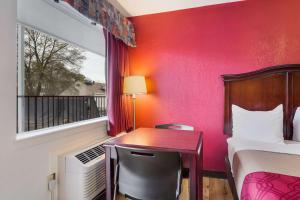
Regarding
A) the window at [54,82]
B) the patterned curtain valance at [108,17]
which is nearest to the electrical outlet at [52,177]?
the window at [54,82]

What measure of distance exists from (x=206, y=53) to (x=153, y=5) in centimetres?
100

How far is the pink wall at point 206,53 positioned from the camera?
8.02 ft

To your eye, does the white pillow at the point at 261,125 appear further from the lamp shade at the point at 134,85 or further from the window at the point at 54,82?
the window at the point at 54,82

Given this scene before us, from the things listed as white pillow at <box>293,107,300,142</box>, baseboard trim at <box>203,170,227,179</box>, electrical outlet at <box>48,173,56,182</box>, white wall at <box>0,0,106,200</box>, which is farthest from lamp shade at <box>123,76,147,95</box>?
white pillow at <box>293,107,300,142</box>

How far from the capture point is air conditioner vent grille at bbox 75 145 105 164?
1692 mm

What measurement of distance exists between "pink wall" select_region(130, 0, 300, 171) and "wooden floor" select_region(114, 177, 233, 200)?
21 centimetres

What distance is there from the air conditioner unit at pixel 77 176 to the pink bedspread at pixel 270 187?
1.23 m

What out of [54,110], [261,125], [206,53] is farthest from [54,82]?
[261,125]

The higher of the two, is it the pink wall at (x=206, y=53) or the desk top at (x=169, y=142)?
the pink wall at (x=206, y=53)

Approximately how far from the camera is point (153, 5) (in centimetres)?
264

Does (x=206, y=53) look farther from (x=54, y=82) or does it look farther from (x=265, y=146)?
(x=54, y=82)

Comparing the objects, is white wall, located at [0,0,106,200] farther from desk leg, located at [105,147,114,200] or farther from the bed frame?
the bed frame

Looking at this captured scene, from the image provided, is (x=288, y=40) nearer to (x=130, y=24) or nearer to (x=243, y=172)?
(x=243, y=172)

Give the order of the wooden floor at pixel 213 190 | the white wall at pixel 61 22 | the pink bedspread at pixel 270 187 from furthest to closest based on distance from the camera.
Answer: the wooden floor at pixel 213 190 → the white wall at pixel 61 22 → the pink bedspread at pixel 270 187
